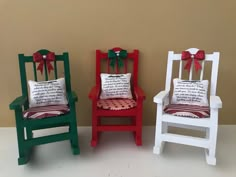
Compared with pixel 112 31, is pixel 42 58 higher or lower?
lower

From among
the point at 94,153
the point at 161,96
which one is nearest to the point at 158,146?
the point at 161,96

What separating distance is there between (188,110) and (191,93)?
0.20 meters

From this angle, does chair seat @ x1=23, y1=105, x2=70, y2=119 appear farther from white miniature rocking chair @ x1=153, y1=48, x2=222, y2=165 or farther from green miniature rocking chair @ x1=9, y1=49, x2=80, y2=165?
white miniature rocking chair @ x1=153, y1=48, x2=222, y2=165

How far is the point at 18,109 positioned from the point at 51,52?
0.63 meters

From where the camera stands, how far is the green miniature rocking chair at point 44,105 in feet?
5.66

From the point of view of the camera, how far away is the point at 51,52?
209 centimetres

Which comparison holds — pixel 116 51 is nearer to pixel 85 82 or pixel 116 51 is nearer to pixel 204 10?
pixel 85 82

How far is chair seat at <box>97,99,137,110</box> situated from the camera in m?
1.93

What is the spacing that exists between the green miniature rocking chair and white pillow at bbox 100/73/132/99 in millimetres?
305

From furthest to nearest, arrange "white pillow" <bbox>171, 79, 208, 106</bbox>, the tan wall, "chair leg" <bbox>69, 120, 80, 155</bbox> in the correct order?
the tan wall → "white pillow" <bbox>171, 79, 208, 106</bbox> → "chair leg" <bbox>69, 120, 80, 155</bbox>

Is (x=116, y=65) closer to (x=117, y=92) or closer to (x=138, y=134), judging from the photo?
(x=117, y=92)

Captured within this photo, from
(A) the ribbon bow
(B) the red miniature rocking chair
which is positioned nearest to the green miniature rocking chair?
(B) the red miniature rocking chair

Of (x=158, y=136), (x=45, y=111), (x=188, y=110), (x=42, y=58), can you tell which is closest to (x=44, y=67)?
(x=42, y=58)

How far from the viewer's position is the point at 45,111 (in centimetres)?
178
